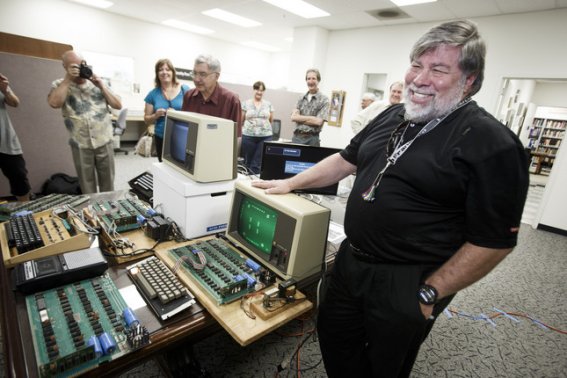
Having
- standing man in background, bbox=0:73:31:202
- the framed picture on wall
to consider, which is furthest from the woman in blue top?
the framed picture on wall

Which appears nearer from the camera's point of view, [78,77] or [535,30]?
[78,77]

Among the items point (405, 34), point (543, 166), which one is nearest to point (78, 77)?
point (405, 34)

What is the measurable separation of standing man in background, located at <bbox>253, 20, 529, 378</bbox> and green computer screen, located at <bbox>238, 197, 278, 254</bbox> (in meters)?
0.28

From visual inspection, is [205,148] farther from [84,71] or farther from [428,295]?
[84,71]

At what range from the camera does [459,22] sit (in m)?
0.88

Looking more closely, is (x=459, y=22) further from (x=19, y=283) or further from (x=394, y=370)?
(x=19, y=283)

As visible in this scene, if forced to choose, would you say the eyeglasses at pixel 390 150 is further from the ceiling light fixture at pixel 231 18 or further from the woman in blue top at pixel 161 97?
the ceiling light fixture at pixel 231 18

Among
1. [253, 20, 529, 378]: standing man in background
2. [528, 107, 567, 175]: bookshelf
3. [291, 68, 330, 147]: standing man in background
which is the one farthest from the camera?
[528, 107, 567, 175]: bookshelf

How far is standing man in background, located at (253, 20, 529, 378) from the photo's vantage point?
0.78 m

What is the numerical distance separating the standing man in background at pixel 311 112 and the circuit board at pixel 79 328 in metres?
2.97

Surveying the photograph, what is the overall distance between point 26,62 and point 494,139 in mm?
4094

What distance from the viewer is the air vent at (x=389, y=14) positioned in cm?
461

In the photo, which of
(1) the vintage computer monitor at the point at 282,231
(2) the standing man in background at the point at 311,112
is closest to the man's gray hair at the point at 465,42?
(1) the vintage computer monitor at the point at 282,231

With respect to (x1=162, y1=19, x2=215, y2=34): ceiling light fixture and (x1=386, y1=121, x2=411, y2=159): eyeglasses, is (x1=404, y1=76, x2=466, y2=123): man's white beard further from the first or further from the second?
(x1=162, y1=19, x2=215, y2=34): ceiling light fixture
